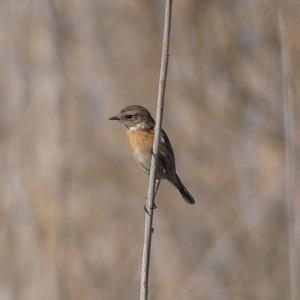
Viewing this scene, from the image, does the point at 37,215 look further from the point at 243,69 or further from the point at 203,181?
the point at 243,69

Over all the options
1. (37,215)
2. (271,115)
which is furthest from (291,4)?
(37,215)

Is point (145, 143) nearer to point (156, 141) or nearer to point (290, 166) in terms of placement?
point (290, 166)

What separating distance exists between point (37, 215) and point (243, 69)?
2.34 m

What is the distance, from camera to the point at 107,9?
7547 mm

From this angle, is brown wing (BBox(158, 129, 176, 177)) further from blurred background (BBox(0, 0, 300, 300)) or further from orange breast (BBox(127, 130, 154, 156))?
blurred background (BBox(0, 0, 300, 300))

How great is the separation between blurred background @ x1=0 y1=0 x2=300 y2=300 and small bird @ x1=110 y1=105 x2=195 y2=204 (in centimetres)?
231

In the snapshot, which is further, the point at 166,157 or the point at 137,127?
the point at 137,127

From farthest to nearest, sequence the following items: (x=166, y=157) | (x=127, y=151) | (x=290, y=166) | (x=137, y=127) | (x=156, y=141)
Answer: (x=127, y=151), (x=137, y=127), (x=166, y=157), (x=290, y=166), (x=156, y=141)

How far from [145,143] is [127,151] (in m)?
2.83

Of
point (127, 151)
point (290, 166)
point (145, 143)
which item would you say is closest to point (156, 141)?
A: point (290, 166)

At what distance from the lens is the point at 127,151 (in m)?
7.38

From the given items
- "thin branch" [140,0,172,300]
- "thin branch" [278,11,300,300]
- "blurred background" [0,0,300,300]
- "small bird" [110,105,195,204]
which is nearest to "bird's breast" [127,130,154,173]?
"small bird" [110,105,195,204]

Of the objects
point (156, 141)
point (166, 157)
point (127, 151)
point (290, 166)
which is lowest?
point (127, 151)

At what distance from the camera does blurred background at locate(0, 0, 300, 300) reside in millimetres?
7090
